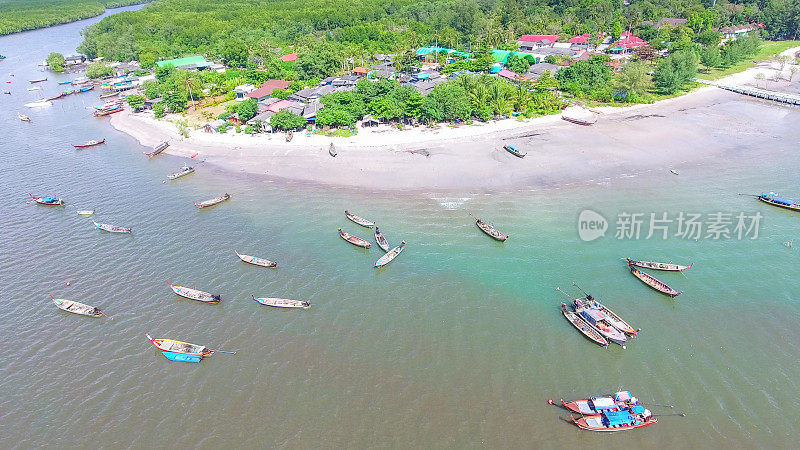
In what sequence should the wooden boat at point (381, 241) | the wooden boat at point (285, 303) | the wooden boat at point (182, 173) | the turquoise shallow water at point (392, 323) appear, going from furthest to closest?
the wooden boat at point (182, 173), the wooden boat at point (381, 241), the wooden boat at point (285, 303), the turquoise shallow water at point (392, 323)

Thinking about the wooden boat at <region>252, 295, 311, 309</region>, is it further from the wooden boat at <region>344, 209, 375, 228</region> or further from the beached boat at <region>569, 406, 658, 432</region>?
the beached boat at <region>569, 406, 658, 432</region>

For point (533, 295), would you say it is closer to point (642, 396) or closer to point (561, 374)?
point (561, 374)

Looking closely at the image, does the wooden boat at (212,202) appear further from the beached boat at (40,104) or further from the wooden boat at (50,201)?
the beached boat at (40,104)

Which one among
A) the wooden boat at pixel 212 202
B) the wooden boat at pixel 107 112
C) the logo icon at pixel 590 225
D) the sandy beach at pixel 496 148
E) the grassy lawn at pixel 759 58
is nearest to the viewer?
the logo icon at pixel 590 225

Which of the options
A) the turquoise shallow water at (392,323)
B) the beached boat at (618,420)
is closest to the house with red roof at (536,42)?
the turquoise shallow water at (392,323)

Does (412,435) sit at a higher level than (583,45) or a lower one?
lower

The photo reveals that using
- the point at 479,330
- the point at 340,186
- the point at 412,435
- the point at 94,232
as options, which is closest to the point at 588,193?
the point at 479,330
